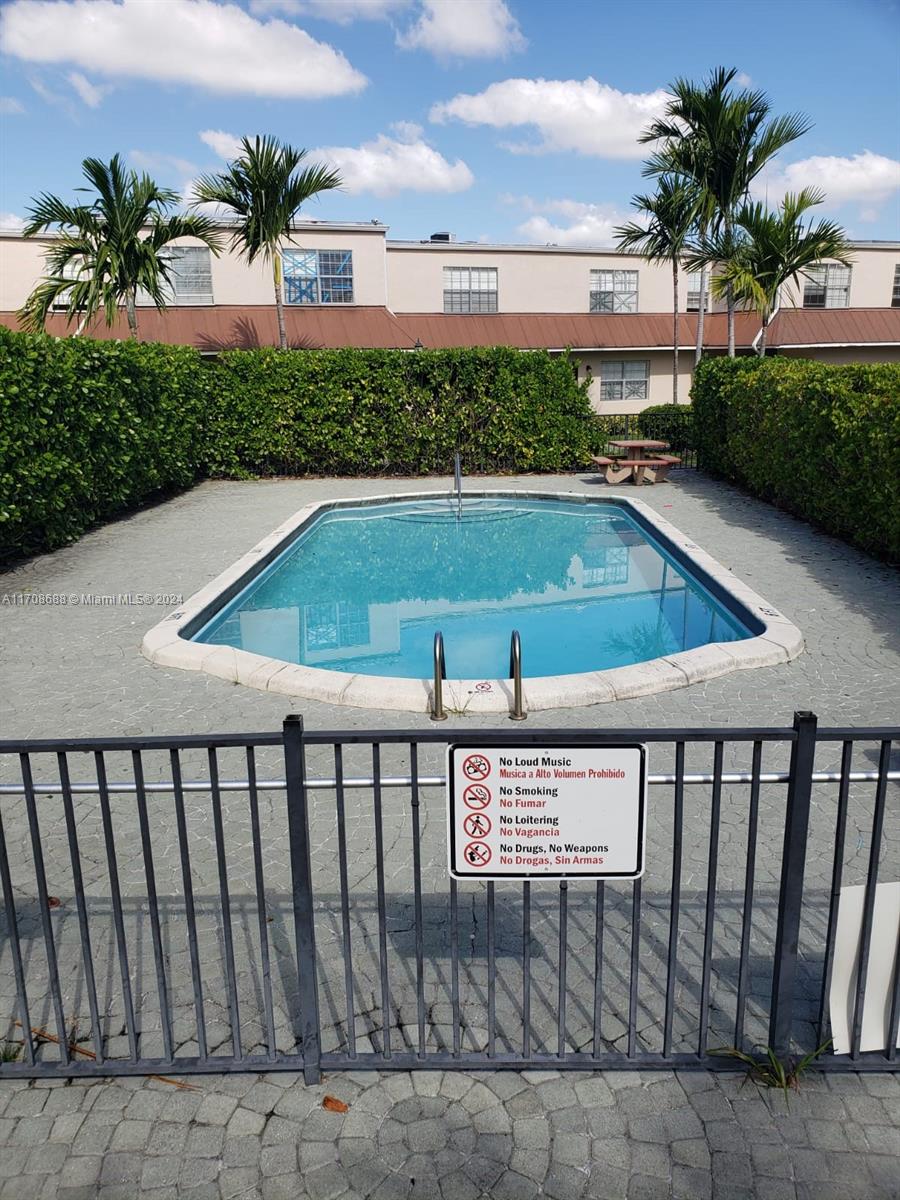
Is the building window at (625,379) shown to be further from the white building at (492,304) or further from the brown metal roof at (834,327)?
the brown metal roof at (834,327)

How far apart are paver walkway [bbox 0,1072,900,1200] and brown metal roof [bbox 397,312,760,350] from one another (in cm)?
2592

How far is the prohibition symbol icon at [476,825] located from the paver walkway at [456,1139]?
883mm

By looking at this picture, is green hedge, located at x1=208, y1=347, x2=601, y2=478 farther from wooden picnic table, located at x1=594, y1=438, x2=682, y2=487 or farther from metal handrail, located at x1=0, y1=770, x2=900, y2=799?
metal handrail, located at x1=0, y1=770, x2=900, y2=799

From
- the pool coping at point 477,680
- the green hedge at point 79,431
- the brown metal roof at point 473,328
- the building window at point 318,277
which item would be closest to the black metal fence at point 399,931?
the pool coping at point 477,680

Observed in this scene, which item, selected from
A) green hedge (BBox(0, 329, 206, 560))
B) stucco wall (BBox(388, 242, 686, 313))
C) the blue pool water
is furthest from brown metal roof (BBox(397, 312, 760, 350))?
the blue pool water

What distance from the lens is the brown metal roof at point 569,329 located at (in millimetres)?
27562

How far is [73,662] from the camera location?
7273 millimetres

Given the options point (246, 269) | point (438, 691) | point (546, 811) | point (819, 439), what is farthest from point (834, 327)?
point (546, 811)

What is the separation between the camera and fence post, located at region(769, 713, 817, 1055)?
252 cm

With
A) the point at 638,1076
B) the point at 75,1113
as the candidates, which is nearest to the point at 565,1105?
the point at 638,1076

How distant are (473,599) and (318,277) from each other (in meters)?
19.3

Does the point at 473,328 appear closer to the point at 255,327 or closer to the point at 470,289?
the point at 470,289

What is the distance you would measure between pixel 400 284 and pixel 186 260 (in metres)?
6.83

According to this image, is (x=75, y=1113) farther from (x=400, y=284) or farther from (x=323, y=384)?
(x=400, y=284)
